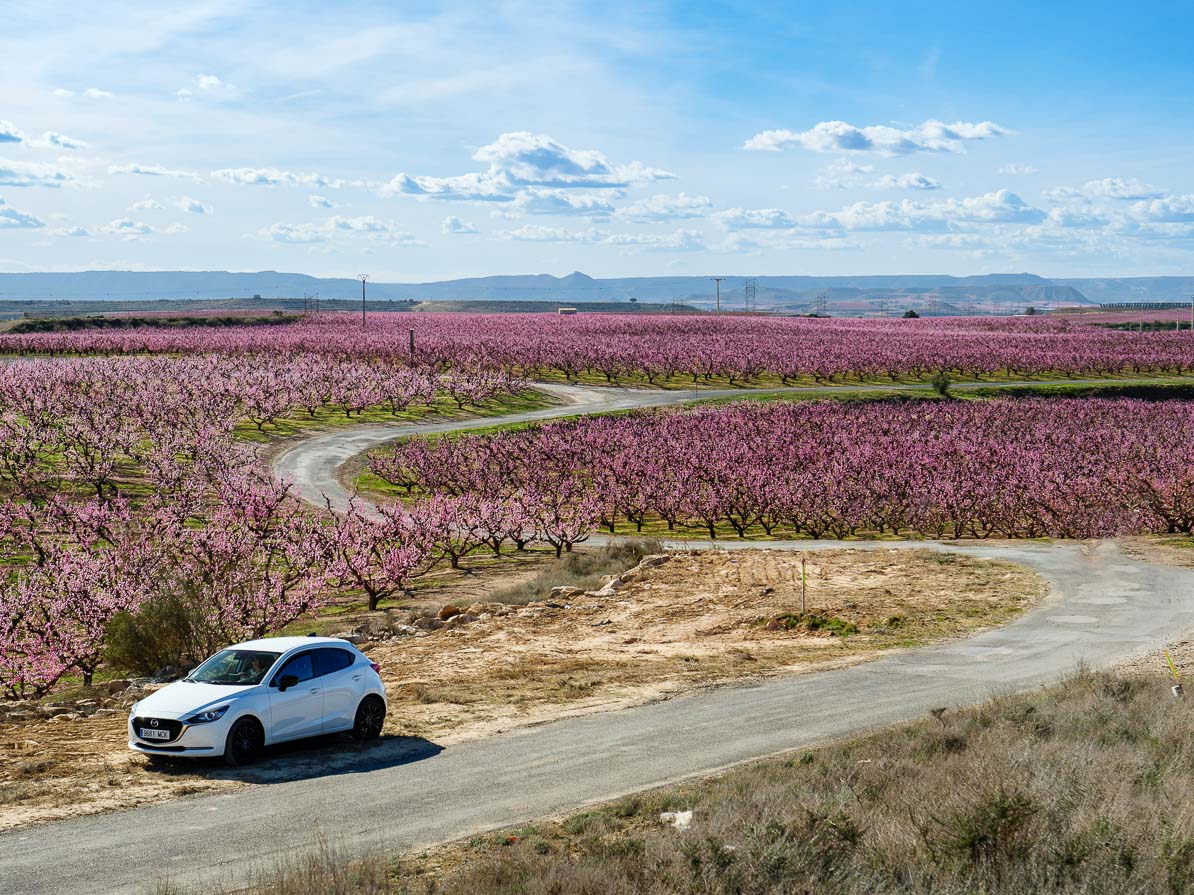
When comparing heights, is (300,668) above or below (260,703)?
above

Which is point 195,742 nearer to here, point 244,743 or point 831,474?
point 244,743

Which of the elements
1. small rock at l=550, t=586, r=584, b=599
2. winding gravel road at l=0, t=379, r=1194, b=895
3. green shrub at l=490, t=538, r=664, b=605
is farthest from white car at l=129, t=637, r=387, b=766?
small rock at l=550, t=586, r=584, b=599

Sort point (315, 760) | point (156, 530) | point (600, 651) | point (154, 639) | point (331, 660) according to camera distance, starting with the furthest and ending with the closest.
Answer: point (156, 530), point (600, 651), point (154, 639), point (331, 660), point (315, 760)

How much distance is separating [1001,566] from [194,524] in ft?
97.7

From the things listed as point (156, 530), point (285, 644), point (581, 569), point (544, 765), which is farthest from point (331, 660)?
point (581, 569)

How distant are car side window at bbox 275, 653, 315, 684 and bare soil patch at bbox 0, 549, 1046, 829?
4.23 feet

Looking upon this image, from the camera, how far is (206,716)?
61.1 ft

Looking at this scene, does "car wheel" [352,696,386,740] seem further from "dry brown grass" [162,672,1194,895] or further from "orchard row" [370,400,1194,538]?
"orchard row" [370,400,1194,538]

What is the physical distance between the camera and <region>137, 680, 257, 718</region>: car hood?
18.7 metres

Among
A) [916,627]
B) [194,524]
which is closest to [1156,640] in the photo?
[916,627]

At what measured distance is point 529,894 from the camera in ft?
38.4

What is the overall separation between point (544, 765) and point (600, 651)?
985cm

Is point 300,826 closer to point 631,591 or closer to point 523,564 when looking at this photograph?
point 631,591

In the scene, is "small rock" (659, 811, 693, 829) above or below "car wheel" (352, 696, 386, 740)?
above
